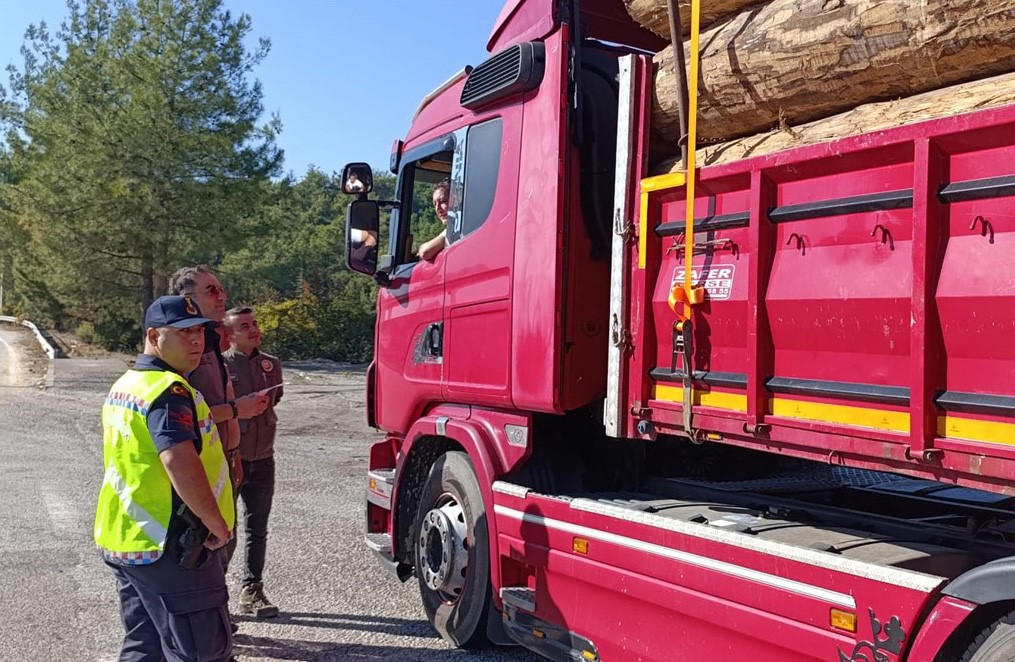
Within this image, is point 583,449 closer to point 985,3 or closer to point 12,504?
→ point 985,3

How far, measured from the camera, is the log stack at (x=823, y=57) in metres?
2.44

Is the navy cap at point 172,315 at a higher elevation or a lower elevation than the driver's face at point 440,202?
lower

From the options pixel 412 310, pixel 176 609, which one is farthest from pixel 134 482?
pixel 412 310

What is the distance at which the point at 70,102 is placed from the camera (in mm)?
23281

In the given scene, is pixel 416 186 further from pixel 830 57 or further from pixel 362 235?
pixel 830 57

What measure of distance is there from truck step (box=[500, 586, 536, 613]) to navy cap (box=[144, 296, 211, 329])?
69.7 inches

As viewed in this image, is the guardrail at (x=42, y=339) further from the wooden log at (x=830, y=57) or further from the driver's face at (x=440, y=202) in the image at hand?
the wooden log at (x=830, y=57)

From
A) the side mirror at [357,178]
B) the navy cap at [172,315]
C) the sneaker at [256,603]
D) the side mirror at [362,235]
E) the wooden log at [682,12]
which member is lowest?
the sneaker at [256,603]

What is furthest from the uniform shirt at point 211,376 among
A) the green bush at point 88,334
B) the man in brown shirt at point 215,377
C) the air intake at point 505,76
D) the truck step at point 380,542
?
the green bush at point 88,334

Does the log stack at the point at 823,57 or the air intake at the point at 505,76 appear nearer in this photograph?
the log stack at the point at 823,57

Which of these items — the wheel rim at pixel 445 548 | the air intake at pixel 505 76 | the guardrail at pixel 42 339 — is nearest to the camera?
the air intake at pixel 505 76

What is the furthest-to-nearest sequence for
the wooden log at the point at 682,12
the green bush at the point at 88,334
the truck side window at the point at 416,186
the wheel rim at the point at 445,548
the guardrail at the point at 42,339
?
the green bush at the point at 88,334
the guardrail at the point at 42,339
the truck side window at the point at 416,186
the wheel rim at the point at 445,548
the wooden log at the point at 682,12

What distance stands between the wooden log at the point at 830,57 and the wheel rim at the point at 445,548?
85.2 inches

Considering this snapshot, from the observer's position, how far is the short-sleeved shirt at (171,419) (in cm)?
304
